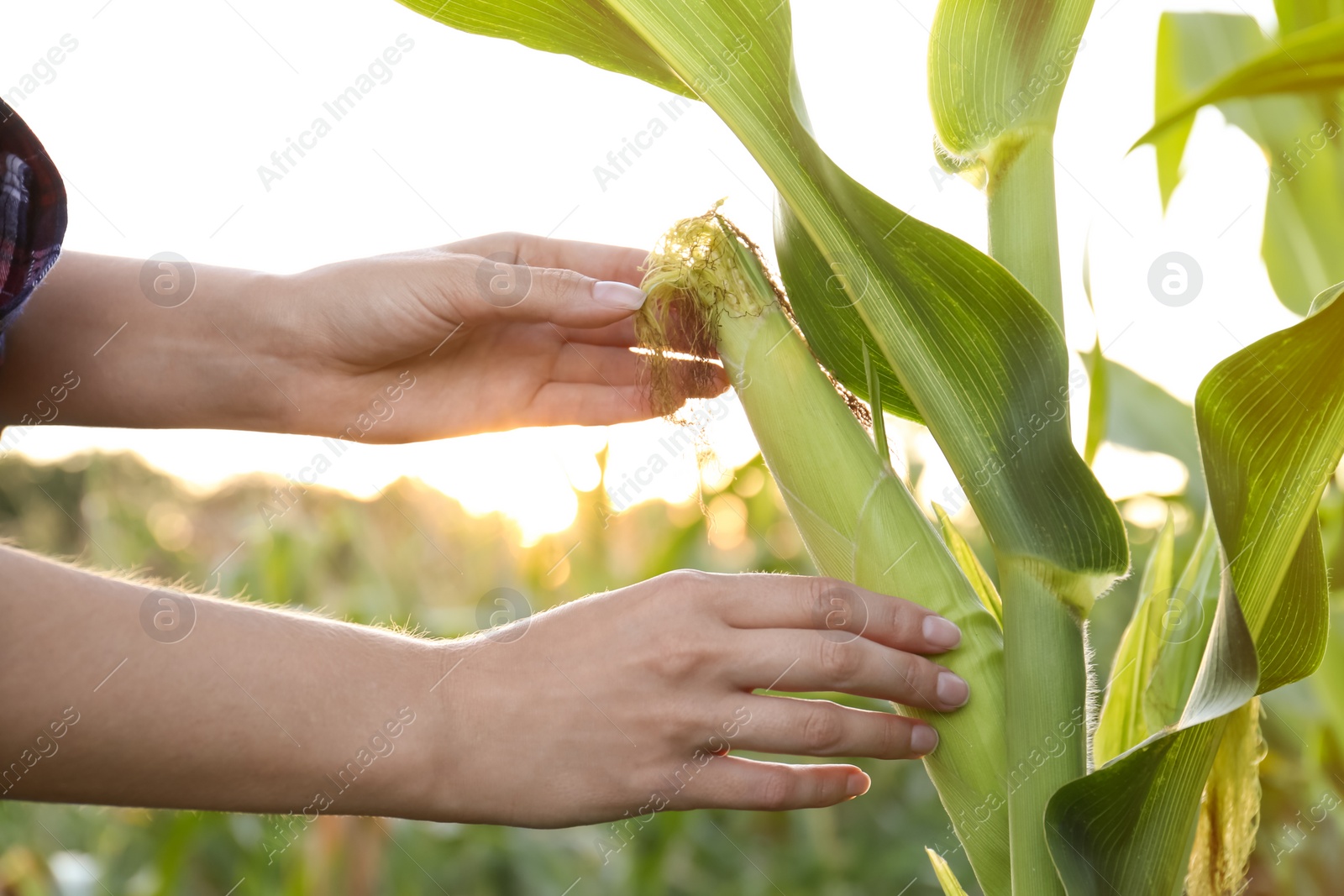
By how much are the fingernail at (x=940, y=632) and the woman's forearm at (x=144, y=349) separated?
0.65 metres

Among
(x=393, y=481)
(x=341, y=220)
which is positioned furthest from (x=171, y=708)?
(x=393, y=481)

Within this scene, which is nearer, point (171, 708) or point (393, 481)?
point (171, 708)

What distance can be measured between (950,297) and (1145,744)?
0.74 feet

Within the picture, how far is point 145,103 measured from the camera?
1374 millimetres

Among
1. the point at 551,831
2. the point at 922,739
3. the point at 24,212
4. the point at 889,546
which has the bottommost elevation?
the point at 551,831

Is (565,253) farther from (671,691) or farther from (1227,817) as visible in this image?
(1227,817)

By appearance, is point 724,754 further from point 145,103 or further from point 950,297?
point 145,103

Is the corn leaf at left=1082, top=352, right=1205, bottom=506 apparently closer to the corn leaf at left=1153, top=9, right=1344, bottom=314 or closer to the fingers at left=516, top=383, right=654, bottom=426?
the corn leaf at left=1153, top=9, right=1344, bottom=314

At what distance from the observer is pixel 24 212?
25.2 inches

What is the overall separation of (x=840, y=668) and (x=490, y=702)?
0.20 meters

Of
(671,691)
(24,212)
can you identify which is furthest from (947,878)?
(24,212)

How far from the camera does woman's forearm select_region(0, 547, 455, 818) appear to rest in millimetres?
415

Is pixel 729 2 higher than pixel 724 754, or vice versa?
pixel 729 2

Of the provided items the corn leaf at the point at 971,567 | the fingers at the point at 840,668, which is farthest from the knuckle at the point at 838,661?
the corn leaf at the point at 971,567
